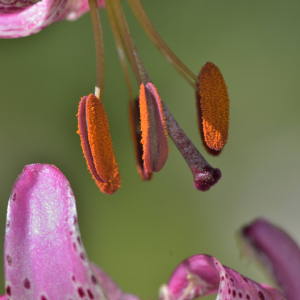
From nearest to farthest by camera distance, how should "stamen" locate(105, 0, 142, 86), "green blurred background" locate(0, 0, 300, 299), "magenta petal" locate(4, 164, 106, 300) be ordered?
1. "magenta petal" locate(4, 164, 106, 300)
2. "stamen" locate(105, 0, 142, 86)
3. "green blurred background" locate(0, 0, 300, 299)

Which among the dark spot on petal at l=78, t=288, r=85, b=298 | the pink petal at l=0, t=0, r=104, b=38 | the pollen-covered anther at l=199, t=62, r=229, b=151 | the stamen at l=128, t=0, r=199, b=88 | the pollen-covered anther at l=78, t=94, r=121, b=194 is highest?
the pink petal at l=0, t=0, r=104, b=38

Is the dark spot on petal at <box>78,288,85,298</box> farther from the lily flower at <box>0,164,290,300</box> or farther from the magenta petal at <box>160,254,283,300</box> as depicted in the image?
the magenta petal at <box>160,254,283,300</box>

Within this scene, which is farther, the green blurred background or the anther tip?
the green blurred background

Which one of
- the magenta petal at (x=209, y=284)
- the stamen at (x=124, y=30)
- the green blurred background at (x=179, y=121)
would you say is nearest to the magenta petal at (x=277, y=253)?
the magenta petal at (x=209, y=284)

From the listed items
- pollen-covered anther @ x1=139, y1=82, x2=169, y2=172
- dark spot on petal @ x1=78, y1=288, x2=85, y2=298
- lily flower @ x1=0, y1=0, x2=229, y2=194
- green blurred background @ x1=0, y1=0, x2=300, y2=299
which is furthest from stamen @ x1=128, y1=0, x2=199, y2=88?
green blurred background @ x1=0, y1=0, x2=300, y2=299

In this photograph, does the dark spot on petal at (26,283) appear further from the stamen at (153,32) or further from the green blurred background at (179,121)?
the green blurred background at (179,121)

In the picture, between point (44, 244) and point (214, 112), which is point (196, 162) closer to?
point (214, 112)
